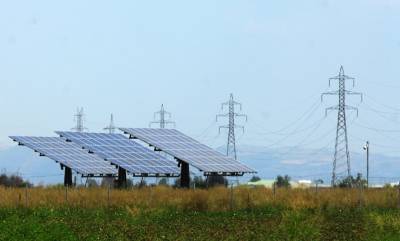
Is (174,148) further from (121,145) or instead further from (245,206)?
(245,206)

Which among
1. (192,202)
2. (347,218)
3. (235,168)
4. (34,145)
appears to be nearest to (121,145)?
(34,145)

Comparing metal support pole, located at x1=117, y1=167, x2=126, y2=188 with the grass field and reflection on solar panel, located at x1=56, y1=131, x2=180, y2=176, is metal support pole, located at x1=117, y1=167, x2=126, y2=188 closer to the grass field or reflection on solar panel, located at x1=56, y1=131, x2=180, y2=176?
reflection on solar panel, located at x1=56, y1=131, x2=180, y2=176

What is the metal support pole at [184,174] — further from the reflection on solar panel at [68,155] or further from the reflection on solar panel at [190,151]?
the reflection on solar panel at [68,155]

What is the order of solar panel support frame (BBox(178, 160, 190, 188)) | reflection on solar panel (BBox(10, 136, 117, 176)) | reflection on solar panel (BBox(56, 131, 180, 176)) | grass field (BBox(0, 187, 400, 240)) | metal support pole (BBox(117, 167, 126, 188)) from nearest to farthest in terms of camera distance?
grass field (BBox(0, 187, 400, 240))
reflection on solar panel (BBox(56, 131, 180, 176))
solar panel support frame (BBox(178, 160, 190, 188))
metal support pole (BBox(117, 167, 126, 188))
reflection on solar panel (BBox(10, 136, 117, 176))

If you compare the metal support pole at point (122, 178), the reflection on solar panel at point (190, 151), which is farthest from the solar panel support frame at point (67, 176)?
the reflection on solar panel at point (190, 151)

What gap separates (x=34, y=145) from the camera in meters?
71.8

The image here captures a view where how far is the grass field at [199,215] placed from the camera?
3162 centimetres

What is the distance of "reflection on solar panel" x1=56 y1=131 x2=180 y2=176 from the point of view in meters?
67.3

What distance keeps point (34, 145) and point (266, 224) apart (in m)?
37.2

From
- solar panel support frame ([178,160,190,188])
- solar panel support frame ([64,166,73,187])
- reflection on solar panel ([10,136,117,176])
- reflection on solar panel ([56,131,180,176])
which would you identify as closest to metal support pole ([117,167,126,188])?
reflection on solar panel ([56,131,180,176])

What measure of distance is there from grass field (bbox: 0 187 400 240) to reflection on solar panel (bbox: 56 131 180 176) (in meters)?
9.79

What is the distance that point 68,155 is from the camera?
243 feet

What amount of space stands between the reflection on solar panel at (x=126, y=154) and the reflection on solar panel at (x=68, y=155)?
1.78 meters

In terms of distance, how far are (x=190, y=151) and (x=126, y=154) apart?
18.7 ft
